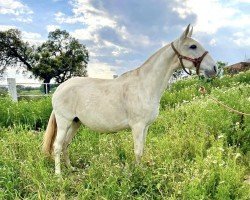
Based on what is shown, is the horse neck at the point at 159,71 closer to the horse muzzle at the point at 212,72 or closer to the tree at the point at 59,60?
the horse muzzle at the point at 212,72

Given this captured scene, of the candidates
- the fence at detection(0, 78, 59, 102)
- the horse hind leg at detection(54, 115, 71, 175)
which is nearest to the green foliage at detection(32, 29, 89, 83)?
the fence at detection(0, 78, 59, 102)

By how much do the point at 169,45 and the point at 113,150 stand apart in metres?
2.17

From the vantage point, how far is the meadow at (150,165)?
4.79 meters

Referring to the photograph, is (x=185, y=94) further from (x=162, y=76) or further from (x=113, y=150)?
(x=162, y=76)

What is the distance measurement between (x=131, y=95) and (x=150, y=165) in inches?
41.1

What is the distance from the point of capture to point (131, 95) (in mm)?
5367

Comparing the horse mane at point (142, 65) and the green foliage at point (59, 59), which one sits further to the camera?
the green foliage at point (59, 59)

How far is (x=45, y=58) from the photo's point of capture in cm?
4397

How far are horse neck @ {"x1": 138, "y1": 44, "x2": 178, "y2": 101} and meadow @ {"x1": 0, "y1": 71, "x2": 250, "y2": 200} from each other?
1.01 meters

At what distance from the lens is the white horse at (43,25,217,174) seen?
17.2 feet

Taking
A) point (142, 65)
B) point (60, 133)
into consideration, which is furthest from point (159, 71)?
point (60, 133)

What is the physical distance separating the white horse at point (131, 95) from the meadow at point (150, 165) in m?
0.41

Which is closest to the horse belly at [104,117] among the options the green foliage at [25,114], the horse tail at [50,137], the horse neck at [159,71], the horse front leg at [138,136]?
the horse front leg at [138,136]

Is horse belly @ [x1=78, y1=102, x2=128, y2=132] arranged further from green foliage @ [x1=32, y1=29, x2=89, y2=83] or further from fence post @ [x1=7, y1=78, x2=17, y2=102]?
green foliage @ [x1=32, y1=29, x2=89, y2=83]
